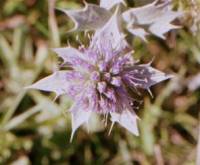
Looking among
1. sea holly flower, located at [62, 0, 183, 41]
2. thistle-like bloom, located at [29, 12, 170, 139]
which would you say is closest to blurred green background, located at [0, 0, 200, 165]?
sea holly flower, located at [62, 0, 183, 41]

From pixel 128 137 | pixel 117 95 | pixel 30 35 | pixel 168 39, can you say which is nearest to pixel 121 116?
pixel 117 95

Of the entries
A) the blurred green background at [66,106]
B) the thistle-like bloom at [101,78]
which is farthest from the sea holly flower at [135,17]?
the blurred green background at [66,106]

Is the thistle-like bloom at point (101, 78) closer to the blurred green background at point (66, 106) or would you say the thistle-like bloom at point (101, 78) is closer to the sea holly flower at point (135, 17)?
the sea holly flower at point (135, 17)

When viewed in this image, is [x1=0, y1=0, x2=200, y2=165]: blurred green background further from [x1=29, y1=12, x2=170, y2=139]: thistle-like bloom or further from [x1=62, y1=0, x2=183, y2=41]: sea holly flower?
[x1=29, y1=12, x2=170, y2=139]: thistle-like bloom

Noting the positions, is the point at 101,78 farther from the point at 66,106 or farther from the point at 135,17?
the point at 66,106

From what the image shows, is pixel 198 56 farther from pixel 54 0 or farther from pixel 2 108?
pixel 2 108
